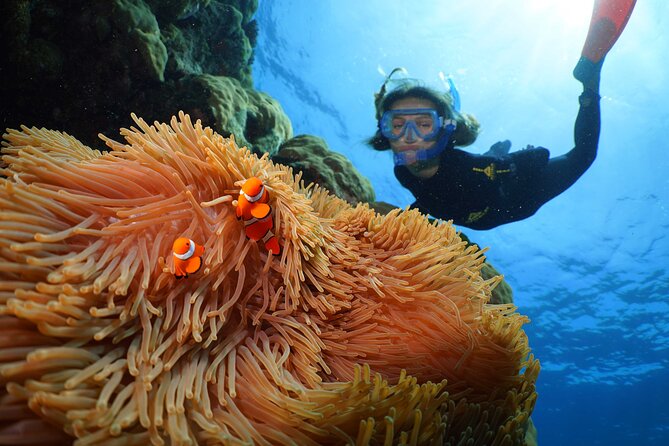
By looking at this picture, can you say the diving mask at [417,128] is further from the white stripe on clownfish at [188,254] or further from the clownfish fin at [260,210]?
the white stripe on clownfish at [188,254]

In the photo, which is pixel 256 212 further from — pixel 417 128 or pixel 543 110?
pixel 543 110

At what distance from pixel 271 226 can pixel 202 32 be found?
5319 millimetres

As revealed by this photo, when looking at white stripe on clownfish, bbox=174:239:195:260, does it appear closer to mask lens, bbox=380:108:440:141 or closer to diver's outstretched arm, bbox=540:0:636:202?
mask lens, bbox=380:108:440:141

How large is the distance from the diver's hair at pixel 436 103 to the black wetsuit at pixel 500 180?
→ 1.03ft

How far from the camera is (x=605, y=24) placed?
6.31 m

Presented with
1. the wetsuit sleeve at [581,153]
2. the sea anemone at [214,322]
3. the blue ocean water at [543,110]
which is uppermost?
the blue ocean water at [543,110]

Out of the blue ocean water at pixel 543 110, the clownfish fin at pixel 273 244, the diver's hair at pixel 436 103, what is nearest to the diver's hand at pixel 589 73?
the diver's hair at pixel 436 103

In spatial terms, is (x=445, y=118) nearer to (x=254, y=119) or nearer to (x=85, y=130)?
(x=254, y=119)

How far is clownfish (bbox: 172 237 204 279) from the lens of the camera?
1367 millimetres

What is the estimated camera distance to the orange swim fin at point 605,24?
20.4 ft

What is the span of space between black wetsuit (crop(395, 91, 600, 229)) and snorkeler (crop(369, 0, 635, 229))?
0.05 ft

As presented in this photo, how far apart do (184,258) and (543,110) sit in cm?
1846

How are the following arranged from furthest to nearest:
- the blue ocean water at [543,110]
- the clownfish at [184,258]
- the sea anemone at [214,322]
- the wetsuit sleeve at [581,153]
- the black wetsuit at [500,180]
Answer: the blue ocean water at [543,110] → the wetsuit sleeve at [581,153] → the black wetsuit at [500,180] → the clownfish at [184,258] → the sea anemone at [214,322]

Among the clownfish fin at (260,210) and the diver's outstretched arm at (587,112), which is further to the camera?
the diver's outstretched arm at (587,112)
